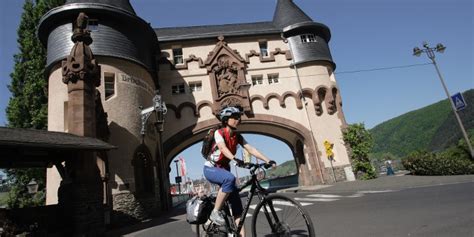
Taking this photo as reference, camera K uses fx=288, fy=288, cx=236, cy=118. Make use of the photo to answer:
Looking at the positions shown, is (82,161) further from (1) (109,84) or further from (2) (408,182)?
(2) (408,182)

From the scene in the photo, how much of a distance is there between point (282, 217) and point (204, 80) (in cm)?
1966

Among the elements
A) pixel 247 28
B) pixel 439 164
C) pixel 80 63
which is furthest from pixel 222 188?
pixel 247 28

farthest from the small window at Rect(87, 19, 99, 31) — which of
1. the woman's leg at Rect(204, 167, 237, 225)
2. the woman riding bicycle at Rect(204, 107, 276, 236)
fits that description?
the woman's leg at Rect(204, 167, 237, 225)

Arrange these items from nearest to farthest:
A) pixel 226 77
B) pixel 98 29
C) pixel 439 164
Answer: pixel 439 164 → pixel 98 29 → pixel 226 77

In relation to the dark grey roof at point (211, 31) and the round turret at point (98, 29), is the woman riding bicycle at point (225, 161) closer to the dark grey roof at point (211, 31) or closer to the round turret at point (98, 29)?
the round turret at point (98, 29)

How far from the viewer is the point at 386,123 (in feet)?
375

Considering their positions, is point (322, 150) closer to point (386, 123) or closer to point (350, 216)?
point (350, 216)

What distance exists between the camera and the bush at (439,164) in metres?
14.3

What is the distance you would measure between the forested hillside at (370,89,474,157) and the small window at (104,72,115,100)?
6967 centimetres

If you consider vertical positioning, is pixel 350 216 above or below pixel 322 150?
below

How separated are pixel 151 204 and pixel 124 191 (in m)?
1.80

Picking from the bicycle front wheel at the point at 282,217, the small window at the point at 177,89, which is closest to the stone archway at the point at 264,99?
the small window at the point at 177,89

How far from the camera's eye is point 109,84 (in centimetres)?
1558

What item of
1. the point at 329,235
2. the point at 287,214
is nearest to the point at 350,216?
the point at 329,235
